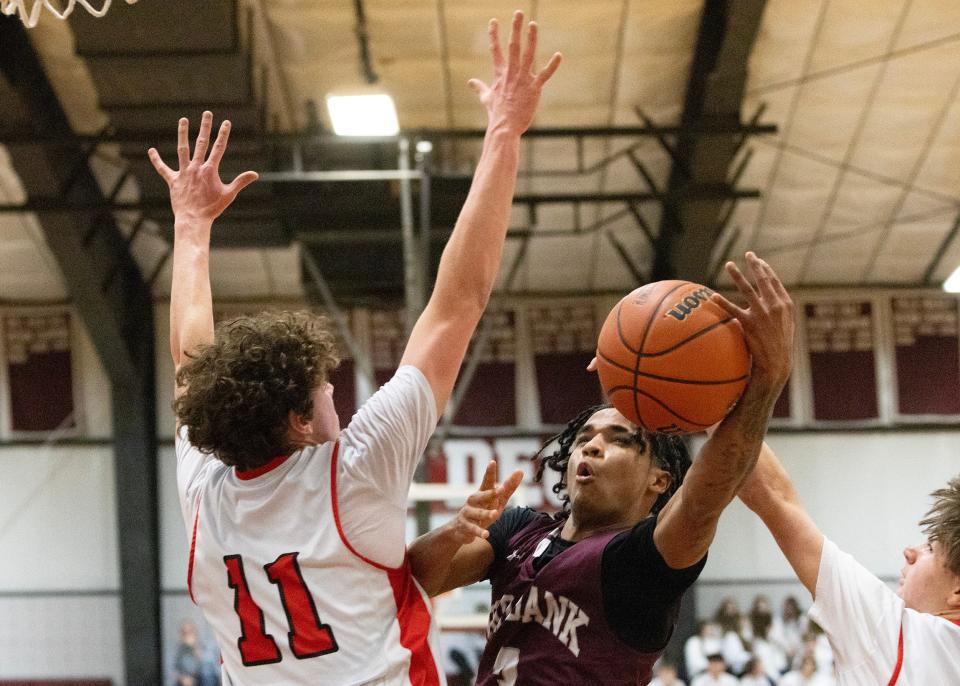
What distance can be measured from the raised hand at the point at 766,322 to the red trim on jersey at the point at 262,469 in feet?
3.55

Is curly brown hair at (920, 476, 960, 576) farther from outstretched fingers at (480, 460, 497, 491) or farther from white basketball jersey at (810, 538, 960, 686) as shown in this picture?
outstretched fingers at (480, 460, 497, 491)

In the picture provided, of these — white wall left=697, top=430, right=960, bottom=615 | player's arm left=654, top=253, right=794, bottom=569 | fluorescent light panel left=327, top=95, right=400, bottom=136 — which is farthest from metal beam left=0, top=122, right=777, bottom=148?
player's arm left=654, top=253, right=794, bottom=569

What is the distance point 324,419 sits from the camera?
2857 millimetres

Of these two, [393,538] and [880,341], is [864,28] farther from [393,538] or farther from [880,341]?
[393,538]

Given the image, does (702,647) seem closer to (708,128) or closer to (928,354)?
(928,354)

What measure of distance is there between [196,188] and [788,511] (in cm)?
193

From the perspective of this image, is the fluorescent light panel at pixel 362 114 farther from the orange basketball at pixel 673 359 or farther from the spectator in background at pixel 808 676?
the orange basketball at pixel 673 359

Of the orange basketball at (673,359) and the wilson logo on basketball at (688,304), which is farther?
the wilson logo on basketball at (688,304)

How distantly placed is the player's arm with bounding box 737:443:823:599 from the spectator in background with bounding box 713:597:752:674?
12.4 metres

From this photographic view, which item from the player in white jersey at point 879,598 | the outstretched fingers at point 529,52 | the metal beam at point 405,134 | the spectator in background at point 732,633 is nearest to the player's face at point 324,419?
the outstretched fingers at point 529,52

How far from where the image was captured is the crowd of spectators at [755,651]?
14188mm

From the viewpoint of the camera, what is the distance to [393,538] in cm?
262

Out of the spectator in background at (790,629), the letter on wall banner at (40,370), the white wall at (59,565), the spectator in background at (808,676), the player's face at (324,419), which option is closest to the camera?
the player's face at (324,419)

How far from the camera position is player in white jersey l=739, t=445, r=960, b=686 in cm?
299
